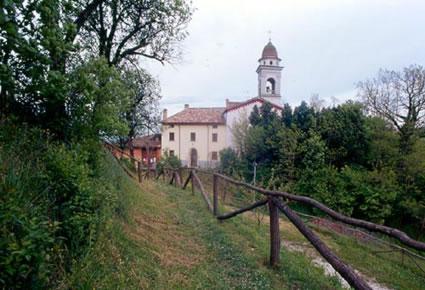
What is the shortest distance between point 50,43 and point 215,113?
3494 cm

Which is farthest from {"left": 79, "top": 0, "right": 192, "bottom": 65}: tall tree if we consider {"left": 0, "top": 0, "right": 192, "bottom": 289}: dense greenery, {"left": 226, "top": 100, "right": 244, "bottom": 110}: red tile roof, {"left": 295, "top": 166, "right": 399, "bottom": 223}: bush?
{"left": 226, "top": 100, "right": 244, "bottom": 110}: red tile roof

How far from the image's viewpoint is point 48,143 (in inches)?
141

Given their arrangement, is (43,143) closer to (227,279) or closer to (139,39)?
(227,279)

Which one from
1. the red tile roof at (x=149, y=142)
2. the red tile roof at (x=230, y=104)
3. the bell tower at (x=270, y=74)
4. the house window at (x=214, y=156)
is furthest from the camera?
the red tile roof at (x=149, y=142)

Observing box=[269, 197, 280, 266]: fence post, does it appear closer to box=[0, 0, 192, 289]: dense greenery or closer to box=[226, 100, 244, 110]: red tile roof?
box=[0, 0, 192, 289]: dense greenery

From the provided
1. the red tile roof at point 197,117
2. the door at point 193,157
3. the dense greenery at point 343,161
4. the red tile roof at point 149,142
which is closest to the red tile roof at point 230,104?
the red tile roof at point 197,117

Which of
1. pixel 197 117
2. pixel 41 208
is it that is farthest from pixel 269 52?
pixel 41 208

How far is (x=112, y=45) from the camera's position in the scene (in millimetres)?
11570

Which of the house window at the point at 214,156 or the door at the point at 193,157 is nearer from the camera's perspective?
the house window at the point at 214,156

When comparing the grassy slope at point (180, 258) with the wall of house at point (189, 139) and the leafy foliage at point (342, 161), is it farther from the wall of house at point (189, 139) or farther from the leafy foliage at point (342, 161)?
the wall of house at point (189, 139)

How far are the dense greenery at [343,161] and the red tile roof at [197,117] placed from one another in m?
8.88

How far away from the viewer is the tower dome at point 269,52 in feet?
114

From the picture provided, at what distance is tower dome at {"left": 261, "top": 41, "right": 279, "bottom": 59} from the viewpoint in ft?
114

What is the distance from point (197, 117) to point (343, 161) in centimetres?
1934
